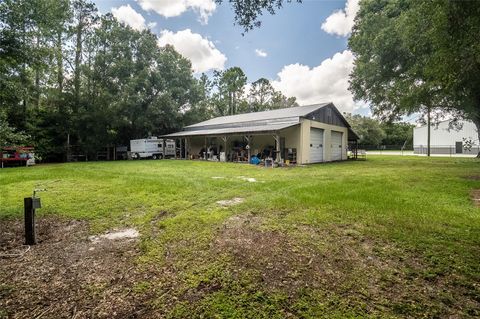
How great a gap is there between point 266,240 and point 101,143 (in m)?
23.0

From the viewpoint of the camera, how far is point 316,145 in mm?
18500

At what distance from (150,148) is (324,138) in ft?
54.1

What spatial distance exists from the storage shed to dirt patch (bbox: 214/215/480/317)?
11.9m

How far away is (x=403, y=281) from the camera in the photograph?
2496 mm

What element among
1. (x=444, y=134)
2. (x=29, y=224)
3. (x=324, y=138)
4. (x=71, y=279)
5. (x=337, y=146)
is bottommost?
(x=71, y=279)

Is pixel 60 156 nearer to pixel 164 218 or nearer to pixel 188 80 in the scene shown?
pixel 188 80

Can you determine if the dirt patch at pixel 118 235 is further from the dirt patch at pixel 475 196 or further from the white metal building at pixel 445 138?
the white metal building at pixel 445 138

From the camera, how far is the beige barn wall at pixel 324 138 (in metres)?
17.0

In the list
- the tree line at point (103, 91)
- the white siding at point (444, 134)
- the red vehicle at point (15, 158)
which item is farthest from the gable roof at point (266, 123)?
the white siding at point (444, 134)

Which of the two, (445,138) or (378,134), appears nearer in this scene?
(445,138)

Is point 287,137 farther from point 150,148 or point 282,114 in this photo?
point 150,148

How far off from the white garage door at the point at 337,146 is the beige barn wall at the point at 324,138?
18.2 inches

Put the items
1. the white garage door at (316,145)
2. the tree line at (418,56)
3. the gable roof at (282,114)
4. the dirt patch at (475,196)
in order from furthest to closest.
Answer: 1. the gable roof at (282,114)
2. the white garage door at (316,145)
3. the dirt patch at (475,196)
4. the tree line at (418,56)

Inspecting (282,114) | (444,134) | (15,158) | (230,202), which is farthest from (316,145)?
(444,134)
